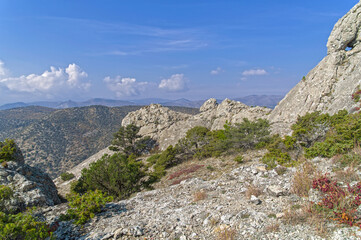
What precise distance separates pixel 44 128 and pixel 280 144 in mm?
92040

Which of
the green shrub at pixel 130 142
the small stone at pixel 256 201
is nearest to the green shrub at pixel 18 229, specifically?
the small stone at pixel 256 201

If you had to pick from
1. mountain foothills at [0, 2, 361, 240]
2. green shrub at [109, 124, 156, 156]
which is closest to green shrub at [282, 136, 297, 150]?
mountain foothills at [0, 2, 361, 240]

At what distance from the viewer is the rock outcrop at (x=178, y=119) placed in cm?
4112

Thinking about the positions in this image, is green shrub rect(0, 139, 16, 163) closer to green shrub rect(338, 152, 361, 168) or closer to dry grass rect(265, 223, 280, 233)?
dry grass rect(265, 223, 280, 233)

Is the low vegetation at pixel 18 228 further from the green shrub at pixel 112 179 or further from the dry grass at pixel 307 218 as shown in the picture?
the green shrub at pixel 112 179

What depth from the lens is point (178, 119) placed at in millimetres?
51719

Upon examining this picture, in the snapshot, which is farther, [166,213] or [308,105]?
[308,105]

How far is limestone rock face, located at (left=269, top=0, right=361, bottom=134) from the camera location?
1090 inches

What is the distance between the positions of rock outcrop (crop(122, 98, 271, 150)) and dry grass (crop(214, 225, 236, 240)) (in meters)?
34.0

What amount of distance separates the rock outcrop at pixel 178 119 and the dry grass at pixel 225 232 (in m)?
34.0

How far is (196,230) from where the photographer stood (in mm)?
5844

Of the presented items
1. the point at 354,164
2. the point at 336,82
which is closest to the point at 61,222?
the point at 354,164

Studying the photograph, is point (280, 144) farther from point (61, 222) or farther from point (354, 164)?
point (61, 222)

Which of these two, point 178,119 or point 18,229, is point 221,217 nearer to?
point 18,229
